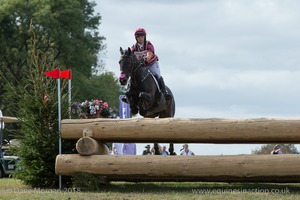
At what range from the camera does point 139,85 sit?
13852 mm

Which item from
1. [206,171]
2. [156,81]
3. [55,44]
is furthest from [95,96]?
[206,171]

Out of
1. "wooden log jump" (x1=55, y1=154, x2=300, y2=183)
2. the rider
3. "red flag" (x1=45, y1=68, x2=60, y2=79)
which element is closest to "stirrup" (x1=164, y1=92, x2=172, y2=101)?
the rider

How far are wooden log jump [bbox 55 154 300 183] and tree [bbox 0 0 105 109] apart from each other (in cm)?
2460

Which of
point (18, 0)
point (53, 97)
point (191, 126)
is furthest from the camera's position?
point (18, 0)

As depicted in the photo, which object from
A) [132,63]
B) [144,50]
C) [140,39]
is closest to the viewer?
[132,63]

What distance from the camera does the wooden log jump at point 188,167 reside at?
11641 millimetres

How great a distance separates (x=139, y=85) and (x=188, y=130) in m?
2.21

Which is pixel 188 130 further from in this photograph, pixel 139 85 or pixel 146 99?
pixel 139 85

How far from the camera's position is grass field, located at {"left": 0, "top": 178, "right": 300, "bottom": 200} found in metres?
10.8

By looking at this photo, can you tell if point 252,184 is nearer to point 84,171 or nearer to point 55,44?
point 84,171

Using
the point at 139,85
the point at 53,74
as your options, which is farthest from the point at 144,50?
the point at 53,74

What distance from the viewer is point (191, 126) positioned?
12000mm

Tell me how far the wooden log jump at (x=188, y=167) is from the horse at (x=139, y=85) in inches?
69.5

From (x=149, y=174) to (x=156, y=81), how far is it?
2.70 metres
